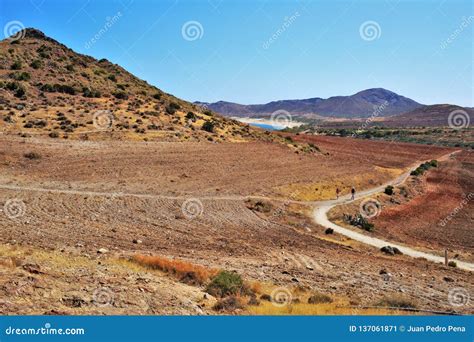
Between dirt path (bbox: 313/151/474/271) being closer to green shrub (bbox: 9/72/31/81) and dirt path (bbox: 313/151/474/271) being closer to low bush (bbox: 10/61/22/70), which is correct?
green shrub (bbox: 9/72/31/81)

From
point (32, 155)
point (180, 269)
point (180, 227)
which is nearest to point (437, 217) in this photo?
point (180, 227)

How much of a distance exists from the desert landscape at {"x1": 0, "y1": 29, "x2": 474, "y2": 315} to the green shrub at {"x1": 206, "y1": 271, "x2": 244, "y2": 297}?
44mm

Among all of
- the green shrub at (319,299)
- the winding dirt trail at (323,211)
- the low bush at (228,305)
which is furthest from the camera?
the winding dirt trail at (323,211)

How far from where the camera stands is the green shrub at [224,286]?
12.9 m

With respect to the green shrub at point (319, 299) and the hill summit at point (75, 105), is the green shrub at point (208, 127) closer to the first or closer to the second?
the hill summit at point (75, 105)

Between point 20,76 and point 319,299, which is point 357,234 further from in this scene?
point 20,76

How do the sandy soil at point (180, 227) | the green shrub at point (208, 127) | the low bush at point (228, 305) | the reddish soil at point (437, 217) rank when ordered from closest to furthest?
the low bush at point (228, 305)
the sandy soil at point (180, 227)
the reddish soil at point (437, 217)
the green shrub at point (208, 127)

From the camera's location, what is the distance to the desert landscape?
1265cm

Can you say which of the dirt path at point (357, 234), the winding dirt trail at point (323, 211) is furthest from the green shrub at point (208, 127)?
the winding dirt trail at point (323, 211)

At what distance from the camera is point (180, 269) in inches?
576

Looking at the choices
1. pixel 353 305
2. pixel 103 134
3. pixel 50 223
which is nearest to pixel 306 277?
pixel 353 305

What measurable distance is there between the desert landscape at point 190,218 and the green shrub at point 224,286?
0.04 m

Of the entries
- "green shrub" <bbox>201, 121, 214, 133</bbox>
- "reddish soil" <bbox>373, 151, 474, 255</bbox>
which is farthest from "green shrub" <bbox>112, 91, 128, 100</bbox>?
"reddish soil" <bbox>373, 151, 474, 255</bbox>

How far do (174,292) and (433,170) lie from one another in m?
63.8
